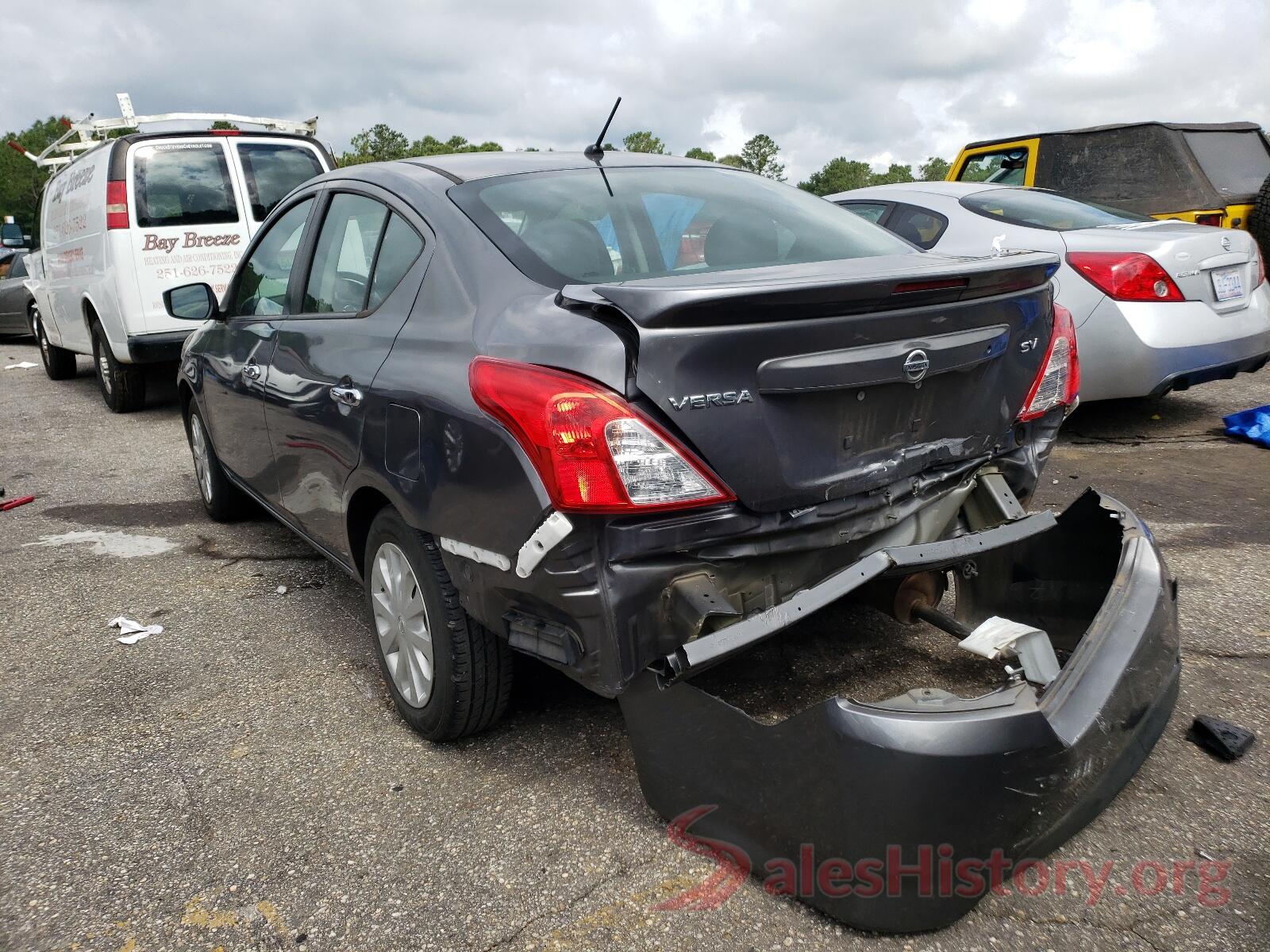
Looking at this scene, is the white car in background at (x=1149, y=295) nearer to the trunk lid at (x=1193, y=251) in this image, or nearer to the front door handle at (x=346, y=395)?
the trunk lid at (x=1193, y=251)

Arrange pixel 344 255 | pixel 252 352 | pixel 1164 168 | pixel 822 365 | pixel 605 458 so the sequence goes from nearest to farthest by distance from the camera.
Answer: pixel 605 458, pixel 822 365, pixel 344 255, pixel 252 352, pixel 1164 168

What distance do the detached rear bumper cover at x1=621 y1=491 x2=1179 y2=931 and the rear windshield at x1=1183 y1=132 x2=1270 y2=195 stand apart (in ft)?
22.7

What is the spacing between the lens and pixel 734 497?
2.08m

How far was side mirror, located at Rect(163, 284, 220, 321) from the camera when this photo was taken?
4242 millimetres

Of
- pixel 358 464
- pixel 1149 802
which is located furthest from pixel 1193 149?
pixel 358 464

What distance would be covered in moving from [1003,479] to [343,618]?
247 centimetres

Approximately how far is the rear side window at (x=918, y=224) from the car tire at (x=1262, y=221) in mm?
3119

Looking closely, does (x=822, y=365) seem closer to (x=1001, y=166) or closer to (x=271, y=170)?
(x=271, y=170)

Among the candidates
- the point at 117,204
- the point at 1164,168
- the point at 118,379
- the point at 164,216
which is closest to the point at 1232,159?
the point at 1164,168

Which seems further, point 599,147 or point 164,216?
point 164,216

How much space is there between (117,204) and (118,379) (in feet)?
5.06

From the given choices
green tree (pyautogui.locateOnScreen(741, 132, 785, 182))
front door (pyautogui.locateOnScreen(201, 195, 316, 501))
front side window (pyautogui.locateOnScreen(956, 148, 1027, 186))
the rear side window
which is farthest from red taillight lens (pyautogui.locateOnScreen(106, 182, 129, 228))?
green tree (pyautogui.locateOnScreen(741, 132, 785, 182))

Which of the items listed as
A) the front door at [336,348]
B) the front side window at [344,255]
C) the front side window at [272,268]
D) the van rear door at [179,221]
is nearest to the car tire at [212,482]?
the front side window at [272,268]

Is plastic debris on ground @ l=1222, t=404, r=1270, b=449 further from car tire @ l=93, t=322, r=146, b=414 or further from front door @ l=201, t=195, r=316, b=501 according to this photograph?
car tire @ l=93, t=322, r=146, b=414
